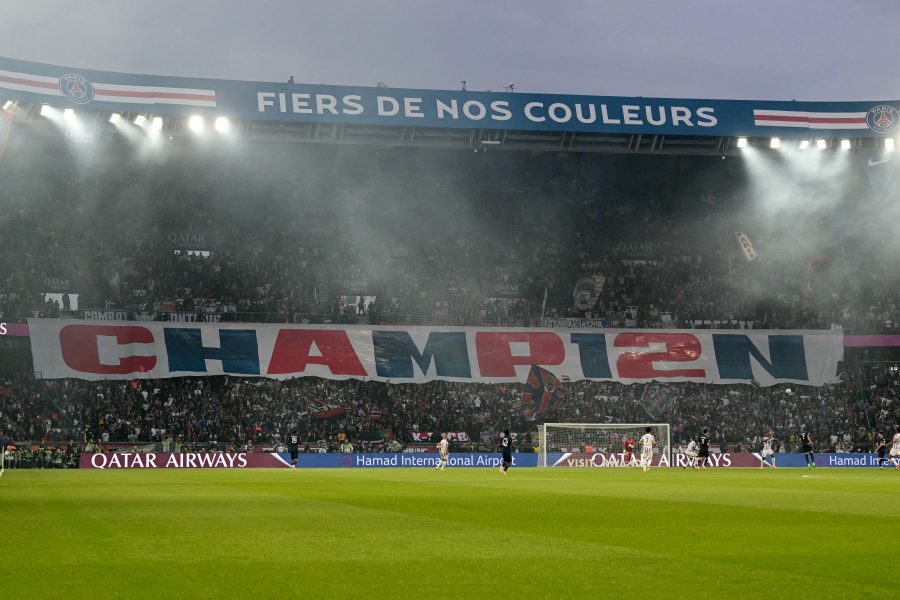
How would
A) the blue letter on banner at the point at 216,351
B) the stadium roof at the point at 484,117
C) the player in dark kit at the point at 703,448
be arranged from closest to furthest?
the player in dark kit at the point at 703,448, the stadium roof at the point at 484,117, the blue letter on banner at the point at 216,351

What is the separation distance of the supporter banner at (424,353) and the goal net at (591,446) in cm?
410

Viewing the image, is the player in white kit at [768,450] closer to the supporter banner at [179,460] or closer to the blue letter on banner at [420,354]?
the blue letter on banner at [420,354]

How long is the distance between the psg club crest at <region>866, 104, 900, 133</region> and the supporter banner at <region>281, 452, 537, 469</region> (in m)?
25.9

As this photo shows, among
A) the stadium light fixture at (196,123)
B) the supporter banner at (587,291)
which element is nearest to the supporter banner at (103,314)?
Answer: the stadium light fixture at (196,123)

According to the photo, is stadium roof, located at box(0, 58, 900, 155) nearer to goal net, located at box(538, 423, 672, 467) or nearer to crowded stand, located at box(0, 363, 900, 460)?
crowded stand, located at box(0, 363, 900, 460)

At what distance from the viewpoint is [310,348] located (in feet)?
182

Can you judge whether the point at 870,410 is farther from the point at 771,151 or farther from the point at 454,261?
the point at 454,261

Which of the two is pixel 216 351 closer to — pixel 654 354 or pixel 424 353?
pixel 424 353

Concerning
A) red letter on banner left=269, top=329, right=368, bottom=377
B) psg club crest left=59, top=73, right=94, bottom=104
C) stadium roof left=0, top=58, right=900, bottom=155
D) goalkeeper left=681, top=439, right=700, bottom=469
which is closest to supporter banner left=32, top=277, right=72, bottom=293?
stadium roof left=0, top=58, right=900, bottom=155

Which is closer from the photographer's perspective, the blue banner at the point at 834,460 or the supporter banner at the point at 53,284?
the blue banner at the point at 834,460

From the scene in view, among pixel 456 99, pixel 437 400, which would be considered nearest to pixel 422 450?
pixel 437 400

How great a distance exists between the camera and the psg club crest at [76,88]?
48.6m

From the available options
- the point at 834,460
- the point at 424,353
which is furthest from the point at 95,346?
the point at 834,460

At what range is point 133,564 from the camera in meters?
10.3
